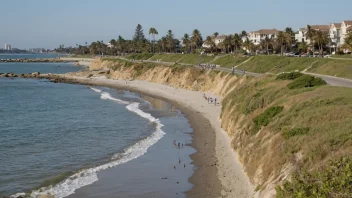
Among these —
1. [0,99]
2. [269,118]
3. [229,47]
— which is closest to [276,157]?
[269,118]

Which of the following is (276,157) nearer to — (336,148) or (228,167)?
(336,148)

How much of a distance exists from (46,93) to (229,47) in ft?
207

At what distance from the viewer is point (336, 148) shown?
1858 centimetres

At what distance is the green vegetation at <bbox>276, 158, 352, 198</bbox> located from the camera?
1152 centimetres

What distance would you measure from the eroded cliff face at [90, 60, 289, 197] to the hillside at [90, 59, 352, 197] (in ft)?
0.28

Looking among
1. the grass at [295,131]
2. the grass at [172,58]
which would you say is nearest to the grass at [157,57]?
the grass at [172,58]

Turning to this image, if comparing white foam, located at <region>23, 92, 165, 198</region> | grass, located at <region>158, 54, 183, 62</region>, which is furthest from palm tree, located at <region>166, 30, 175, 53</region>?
white foam, located at <region>23, 92, 165, 198</region>

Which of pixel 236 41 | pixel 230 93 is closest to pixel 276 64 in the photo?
pixel 230 93

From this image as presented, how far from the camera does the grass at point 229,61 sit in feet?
277

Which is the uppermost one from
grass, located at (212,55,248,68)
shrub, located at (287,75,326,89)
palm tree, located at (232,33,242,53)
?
palm tree, located at (232,33,242,53)

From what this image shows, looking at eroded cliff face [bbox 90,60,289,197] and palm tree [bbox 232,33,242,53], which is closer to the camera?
eroded cliff face [bbox 90,60,289,197]

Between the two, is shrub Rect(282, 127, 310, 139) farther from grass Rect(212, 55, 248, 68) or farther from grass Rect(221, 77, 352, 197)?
grass Rect(212, 55, 248, 68)

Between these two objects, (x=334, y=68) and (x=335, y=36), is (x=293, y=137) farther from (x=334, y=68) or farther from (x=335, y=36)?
(x=335, y=36)

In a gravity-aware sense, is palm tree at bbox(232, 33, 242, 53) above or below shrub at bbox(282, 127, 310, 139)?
above
